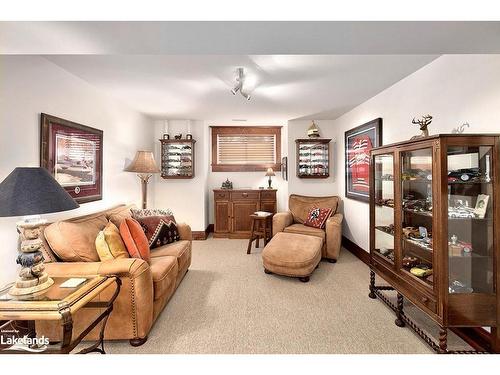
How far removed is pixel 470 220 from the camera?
65.5 inches

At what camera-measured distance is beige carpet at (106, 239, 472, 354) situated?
Result: 1.76 meters

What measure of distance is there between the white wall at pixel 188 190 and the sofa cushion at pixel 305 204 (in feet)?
5.91

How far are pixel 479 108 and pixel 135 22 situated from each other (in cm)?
242

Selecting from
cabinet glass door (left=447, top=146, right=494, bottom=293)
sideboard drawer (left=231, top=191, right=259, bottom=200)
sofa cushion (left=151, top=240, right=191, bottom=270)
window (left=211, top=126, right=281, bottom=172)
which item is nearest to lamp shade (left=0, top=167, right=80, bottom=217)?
sofa cushion (left=151, top=240, right=191, bottom=270)

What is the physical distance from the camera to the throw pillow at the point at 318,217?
3758 mm

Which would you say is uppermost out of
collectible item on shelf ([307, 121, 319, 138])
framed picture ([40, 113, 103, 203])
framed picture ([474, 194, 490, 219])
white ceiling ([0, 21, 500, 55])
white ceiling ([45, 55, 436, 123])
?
white ceiling ([45, 55, 436, 123])

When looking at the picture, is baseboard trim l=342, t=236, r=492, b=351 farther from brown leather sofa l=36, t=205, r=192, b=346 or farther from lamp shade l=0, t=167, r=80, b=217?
lamp shade l=0, t=167, r=80, b=217

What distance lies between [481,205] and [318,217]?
2283 millimetres

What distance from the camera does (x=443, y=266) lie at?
156cm

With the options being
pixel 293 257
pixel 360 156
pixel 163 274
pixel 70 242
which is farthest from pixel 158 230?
pixel 360 156

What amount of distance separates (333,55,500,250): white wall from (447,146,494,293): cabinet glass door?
32 centimetres

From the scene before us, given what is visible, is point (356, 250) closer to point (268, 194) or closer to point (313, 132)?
point (268, 194)

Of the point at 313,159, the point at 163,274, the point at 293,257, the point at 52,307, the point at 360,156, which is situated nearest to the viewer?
the point at 52,307
